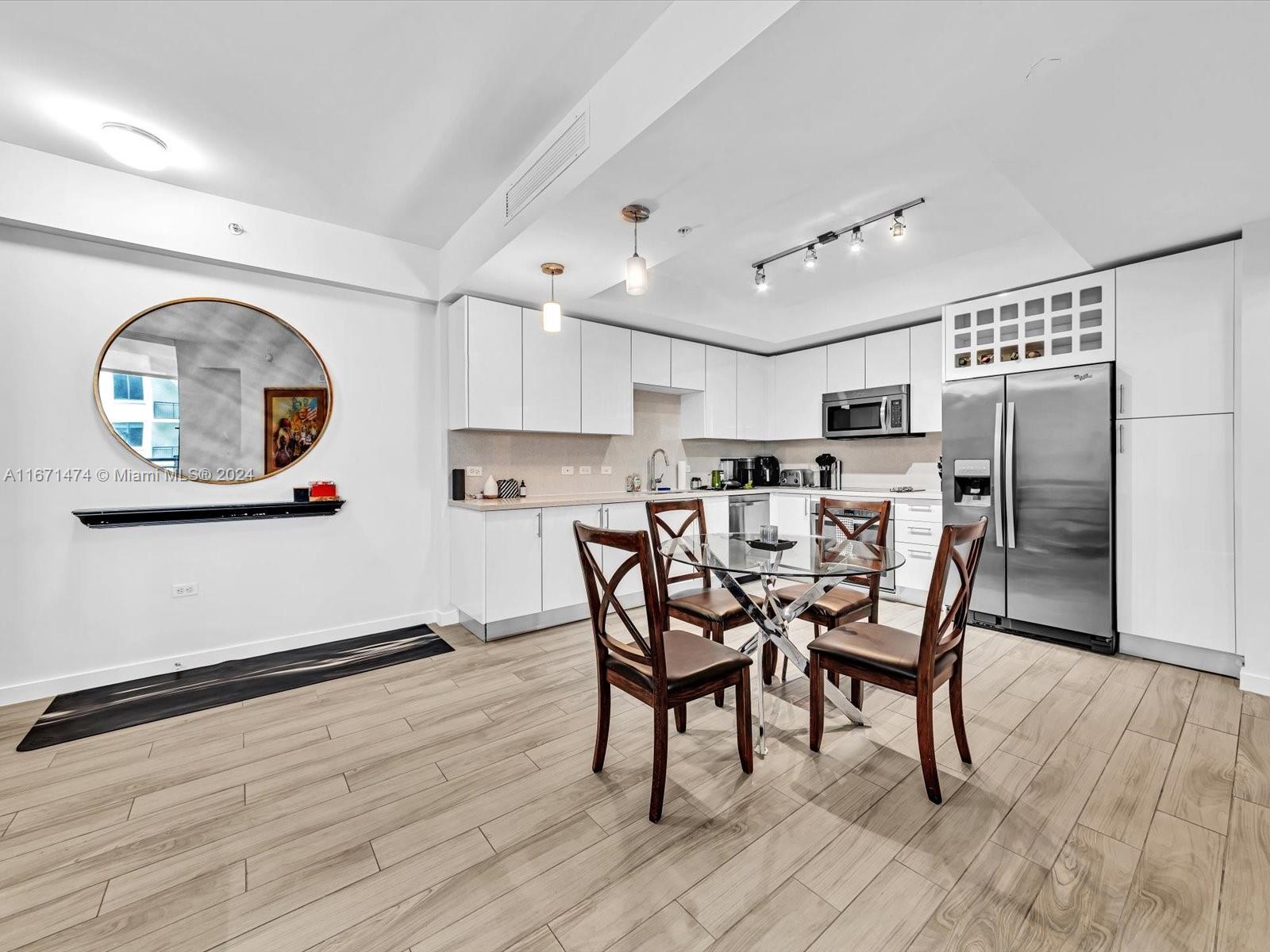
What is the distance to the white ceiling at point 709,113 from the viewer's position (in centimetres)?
160

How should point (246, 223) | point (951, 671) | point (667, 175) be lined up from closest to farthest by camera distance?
point (951, 671)
point (667, 175)
point (246, 223)

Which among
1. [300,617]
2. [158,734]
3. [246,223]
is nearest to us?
[158,734]

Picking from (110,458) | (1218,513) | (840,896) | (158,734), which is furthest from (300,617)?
(1218,513)

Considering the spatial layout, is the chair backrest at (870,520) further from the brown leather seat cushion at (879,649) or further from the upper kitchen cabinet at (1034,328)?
the upper kitchen cabinet at (1034,328)

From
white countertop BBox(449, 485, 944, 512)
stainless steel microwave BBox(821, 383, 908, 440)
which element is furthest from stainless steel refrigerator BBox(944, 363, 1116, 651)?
stainless steel microwave BBox(821, 383, 908, 440)

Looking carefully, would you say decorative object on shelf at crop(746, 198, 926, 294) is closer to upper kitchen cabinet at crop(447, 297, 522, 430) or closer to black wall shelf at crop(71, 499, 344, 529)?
upper kitchen cabinet at crop(447, 297, 522, 430)

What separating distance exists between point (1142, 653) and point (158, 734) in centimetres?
538

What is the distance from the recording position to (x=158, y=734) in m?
2.46

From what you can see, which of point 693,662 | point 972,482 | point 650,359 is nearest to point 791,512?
point 972,482

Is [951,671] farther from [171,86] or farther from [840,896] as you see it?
[171,86]

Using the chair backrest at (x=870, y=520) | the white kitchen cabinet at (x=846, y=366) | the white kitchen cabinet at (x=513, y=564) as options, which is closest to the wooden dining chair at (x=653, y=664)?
the chair backrest at (x=870, y=520)

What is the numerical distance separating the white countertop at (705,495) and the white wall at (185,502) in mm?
631

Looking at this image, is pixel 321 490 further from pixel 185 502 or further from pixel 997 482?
pixel 997 482

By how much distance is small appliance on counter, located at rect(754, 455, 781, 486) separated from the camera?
587 cm
